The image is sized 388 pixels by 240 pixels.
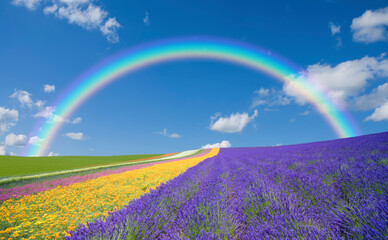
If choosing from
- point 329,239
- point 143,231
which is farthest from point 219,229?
point 329,239

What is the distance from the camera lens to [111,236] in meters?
1.80

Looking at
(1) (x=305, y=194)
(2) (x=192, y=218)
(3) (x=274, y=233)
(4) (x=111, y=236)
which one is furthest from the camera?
(1) (x=305, y=194)

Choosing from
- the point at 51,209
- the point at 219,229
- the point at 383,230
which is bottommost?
the point at 51,209

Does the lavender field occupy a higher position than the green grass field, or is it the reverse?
the green grass field

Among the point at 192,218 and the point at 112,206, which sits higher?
the point at 192,218

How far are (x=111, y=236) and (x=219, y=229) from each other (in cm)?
112

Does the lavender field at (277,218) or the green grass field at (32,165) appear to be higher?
the green grass field at (32,165)

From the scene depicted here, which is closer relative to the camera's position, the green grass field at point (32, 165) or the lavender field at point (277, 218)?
the lavender field at point (277, 218)

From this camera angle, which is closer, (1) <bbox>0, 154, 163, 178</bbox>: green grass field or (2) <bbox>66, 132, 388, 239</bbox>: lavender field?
(2) <bbox>66, 132, 388, 239</bbox>: lavender field

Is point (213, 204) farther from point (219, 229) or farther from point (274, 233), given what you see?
point (274, 233)

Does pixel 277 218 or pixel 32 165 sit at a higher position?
pixel 32 165

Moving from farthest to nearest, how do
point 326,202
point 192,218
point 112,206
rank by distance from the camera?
point 112,206
point 326,202
point 192,218

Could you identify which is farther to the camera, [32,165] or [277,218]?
[32,165]

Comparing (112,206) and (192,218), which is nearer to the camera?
(192,218)
